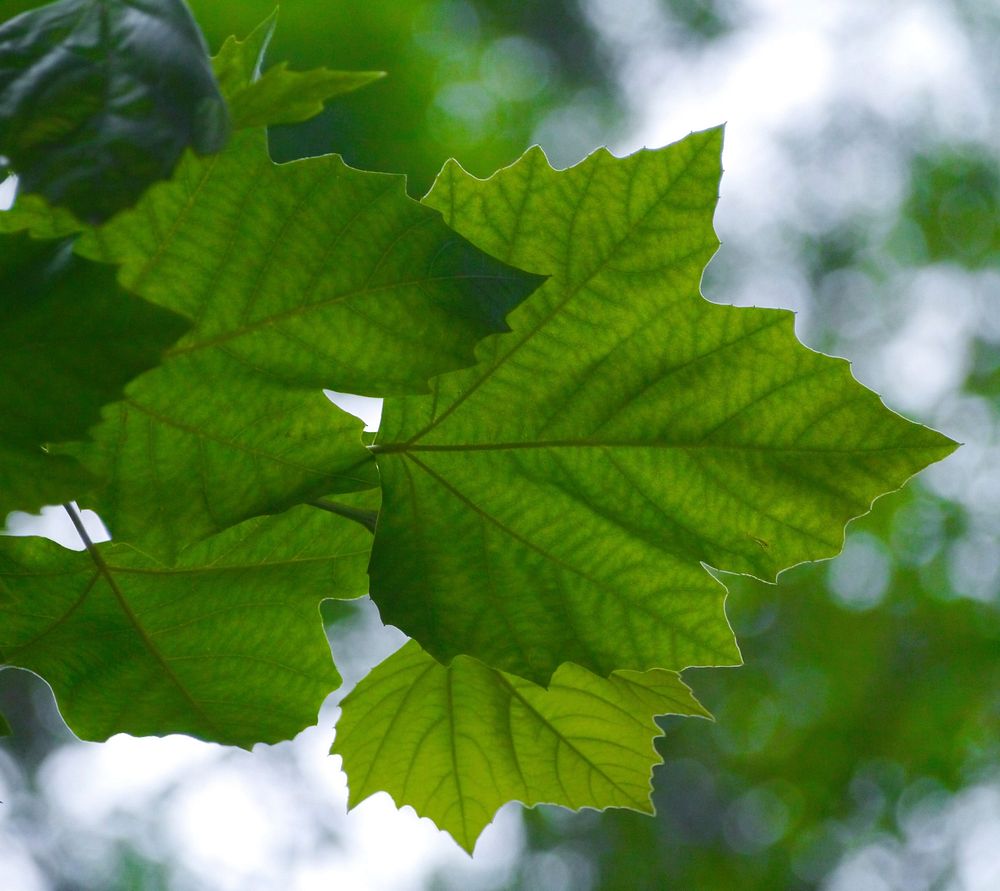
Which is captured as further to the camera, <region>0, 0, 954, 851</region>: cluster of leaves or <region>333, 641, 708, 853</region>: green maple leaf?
<region>333, 641, 708, 853</region>: green maple leaf

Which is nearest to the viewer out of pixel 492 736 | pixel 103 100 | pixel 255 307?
pixel 103 100

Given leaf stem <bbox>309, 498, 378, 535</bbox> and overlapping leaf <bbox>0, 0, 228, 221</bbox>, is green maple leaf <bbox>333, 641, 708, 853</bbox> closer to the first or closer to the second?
leaf stem <bbox>309, 498, 378, 535</bbox>

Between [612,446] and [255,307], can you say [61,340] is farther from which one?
[612,446]

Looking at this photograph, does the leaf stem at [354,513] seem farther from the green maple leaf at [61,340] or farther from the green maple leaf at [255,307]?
the green maple leaf at [61,340]

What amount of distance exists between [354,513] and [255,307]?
0.14 metres

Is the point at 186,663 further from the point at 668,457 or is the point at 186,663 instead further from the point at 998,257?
the point at 998,257

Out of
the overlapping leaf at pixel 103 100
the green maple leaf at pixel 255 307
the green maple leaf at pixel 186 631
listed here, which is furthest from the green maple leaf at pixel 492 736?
the overlapping leaf at pixel 103 100

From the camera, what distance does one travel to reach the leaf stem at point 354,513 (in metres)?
0.60

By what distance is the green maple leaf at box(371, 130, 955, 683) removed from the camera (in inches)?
22.3

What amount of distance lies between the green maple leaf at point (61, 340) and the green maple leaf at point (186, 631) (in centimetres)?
16

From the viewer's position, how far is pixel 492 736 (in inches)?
30.4

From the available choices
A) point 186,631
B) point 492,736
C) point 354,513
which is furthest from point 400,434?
point 492,736

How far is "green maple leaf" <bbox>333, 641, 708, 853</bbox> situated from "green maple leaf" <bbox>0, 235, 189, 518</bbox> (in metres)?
0.32

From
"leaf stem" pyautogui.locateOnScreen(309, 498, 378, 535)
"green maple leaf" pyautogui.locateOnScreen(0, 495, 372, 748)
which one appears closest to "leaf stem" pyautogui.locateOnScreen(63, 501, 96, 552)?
"green maple leaf" pyautogui.locateOnScreen(0, 495, 372, 748)
